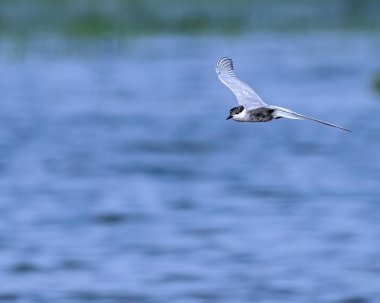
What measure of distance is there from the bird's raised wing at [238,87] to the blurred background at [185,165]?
4830 mm

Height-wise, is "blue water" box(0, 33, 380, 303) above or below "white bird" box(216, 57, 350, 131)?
above

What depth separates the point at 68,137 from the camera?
21.4 meters

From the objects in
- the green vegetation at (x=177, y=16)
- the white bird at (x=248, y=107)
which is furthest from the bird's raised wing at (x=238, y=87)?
the green vegetation at (x=177, y=16)

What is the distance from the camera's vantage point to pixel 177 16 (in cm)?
3875

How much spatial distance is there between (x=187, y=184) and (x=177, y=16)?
22.3m

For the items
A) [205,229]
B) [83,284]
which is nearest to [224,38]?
[205,229]

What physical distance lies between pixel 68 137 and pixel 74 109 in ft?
11.4

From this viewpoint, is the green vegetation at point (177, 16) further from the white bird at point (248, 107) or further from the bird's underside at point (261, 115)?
the bird's underside at point (261, 115)

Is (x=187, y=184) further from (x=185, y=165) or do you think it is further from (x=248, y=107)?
(x=248, y=107)

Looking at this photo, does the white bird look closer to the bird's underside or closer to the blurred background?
the bird's underside

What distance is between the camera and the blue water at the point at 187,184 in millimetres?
11680

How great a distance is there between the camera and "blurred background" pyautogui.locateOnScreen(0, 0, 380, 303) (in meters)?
11.8

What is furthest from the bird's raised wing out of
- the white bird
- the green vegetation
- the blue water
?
the green vegetation

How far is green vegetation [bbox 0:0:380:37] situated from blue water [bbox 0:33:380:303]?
5.26 metres
